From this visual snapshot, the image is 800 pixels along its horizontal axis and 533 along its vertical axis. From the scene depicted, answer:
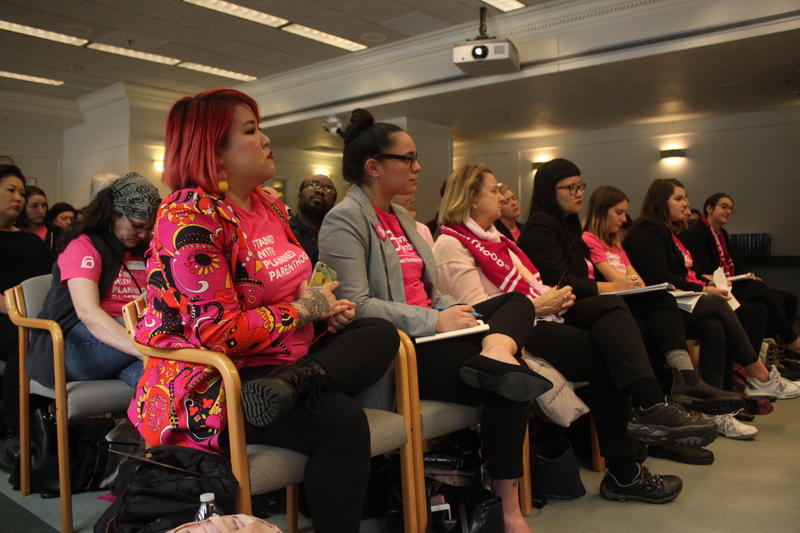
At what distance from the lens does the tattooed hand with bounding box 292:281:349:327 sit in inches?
57.3

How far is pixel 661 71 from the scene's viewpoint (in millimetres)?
6574

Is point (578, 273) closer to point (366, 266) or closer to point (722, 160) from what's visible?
point (366, 266)

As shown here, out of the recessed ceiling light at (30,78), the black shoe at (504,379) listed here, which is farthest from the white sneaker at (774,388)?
the recessed ceiling light at (30,78)

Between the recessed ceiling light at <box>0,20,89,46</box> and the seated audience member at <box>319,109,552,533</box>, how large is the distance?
6115mm

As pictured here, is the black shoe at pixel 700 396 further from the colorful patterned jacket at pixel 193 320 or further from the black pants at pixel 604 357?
the colorful patterned jacket at pixel 193 320

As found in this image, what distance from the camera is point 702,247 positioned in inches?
173

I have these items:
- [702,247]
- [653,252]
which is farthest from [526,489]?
[702,247]

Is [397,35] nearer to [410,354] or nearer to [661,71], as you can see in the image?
[661,71]

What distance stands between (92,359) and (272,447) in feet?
3.45

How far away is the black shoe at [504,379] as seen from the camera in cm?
159

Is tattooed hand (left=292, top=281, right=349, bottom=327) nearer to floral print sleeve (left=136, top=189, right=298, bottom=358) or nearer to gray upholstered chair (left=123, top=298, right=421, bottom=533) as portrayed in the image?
floral print sleeve (left=136, top=189, right=298, bottom=358)

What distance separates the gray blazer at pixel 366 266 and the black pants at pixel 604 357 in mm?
560

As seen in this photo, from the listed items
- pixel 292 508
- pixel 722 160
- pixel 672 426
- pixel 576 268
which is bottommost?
pixel 292 508

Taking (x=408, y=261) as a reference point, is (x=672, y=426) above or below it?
below
